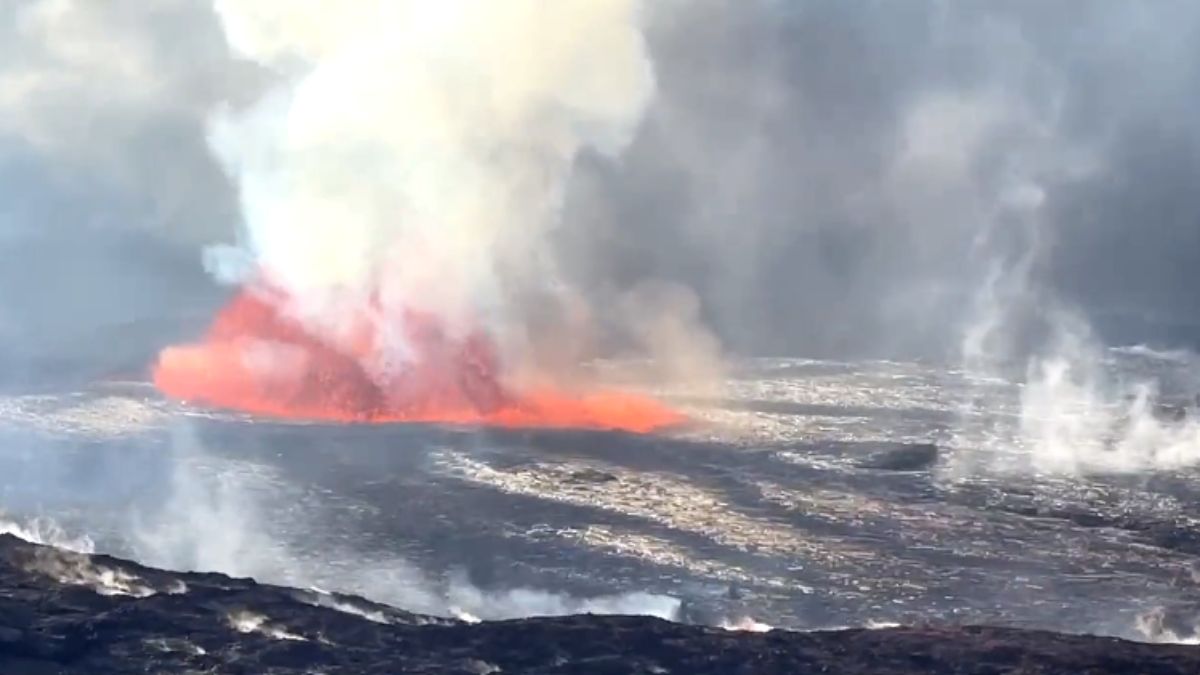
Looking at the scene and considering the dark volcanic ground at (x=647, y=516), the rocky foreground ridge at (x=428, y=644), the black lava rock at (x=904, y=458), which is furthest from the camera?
Result: the black lava rock at (x=904, y=458)

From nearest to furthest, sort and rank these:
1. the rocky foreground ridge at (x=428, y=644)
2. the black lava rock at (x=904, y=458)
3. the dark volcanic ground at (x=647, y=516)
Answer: the rocky foreground ridge at (x=428, y=644)
the dark volcanic ground at (x=647, y=516)
the black lava rock at (x=904, y=458)

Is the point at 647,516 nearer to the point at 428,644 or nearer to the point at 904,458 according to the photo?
the point at 904,458

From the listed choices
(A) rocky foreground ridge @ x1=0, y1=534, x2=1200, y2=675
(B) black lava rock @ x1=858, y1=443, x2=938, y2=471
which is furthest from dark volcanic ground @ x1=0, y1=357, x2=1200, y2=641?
(A) rocky foreground ridge @ x1=0, y1=534, x2=1200, y2=675

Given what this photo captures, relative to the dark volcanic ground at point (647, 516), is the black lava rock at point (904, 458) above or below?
above

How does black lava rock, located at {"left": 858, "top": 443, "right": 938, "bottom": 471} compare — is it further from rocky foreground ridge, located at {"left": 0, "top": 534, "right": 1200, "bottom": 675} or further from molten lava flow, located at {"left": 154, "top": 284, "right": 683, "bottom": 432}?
rocky foreground ridge, located at {"left": 0, "top": 534, "right": 1200, "bottom": 675}

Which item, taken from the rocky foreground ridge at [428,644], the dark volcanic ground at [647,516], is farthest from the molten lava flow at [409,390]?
the rocky foreground ridge at [428,644]

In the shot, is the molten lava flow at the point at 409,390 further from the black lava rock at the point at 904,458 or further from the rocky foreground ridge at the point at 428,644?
the rocky foreground ridge at the point at 428,644

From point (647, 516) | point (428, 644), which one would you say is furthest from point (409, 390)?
point (428, 644)

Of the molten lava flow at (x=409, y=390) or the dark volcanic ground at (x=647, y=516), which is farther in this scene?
the molten lava flow at (x=409, y=390)
